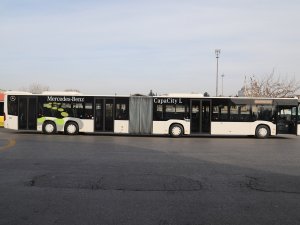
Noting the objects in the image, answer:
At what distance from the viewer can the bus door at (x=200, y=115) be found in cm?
2492

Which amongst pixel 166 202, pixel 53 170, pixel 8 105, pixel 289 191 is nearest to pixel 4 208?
pixel 166 202

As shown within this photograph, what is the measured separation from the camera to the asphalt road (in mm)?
6383

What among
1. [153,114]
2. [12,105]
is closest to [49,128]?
[12,105]

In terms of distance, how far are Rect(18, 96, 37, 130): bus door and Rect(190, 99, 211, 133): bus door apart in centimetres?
998

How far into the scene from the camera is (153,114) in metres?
25.3

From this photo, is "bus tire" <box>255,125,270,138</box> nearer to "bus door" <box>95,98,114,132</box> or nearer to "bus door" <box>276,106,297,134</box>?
"bus door" <box>276,106,297,134</box>

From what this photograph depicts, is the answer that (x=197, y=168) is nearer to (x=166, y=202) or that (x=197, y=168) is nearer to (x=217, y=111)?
(x=166, y=202)

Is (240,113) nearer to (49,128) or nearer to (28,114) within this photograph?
(49,128)

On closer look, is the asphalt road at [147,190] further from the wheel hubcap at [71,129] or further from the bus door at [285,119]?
the wheel hubcap at [71,129]

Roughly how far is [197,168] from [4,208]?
605 cm

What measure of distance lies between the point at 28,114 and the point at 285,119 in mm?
16087

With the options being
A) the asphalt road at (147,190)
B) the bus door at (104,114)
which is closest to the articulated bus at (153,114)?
the bus door at (104,114)

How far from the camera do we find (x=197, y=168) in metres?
11.5

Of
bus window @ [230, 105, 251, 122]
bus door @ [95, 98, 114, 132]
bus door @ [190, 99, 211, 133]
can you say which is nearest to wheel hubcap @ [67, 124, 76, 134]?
bus door @ [95, 98, 114, 132]
